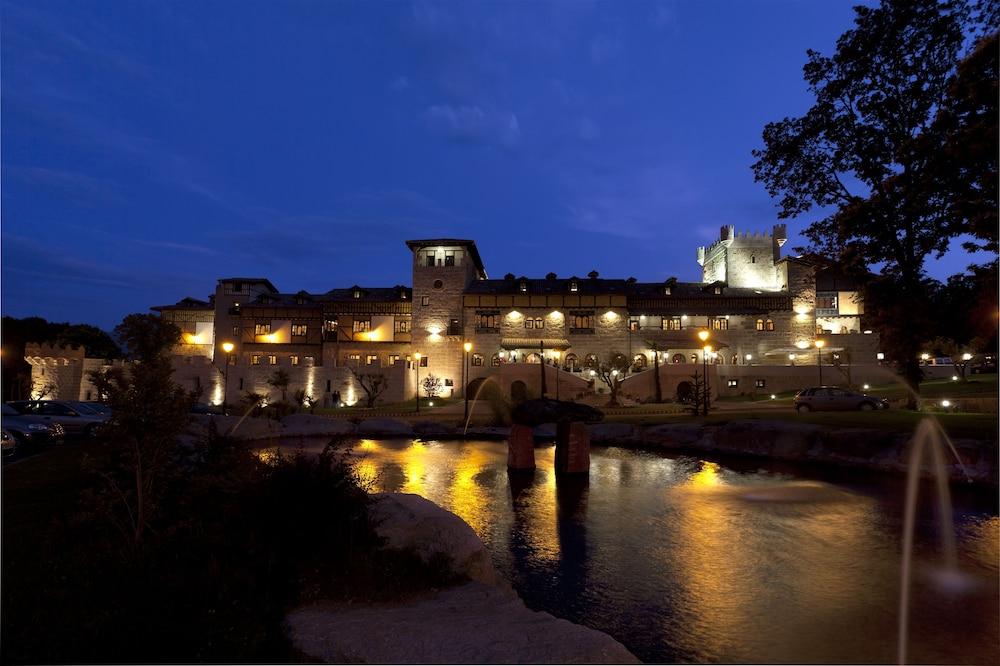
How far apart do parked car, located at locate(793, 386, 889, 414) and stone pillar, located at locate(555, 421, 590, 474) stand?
17.6 m

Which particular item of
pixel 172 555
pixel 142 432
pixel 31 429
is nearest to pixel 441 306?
pixel 31 429

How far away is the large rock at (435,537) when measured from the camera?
7.01 m

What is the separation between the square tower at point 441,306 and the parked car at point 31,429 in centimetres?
3673

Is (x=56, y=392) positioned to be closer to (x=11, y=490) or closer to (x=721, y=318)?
(x=11, y=490)

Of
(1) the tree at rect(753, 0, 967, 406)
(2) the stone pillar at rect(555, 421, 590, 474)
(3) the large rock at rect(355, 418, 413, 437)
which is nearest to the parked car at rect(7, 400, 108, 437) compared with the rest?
(3) the large rock at rect(355, 418, 413, 437)

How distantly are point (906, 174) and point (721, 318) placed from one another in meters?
37.2

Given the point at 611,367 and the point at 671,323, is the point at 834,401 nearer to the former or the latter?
the point at 611,367

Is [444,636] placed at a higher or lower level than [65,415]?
lower

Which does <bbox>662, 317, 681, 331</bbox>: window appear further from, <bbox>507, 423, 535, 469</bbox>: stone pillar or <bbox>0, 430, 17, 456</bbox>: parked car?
<bbox>0, 430, 17, 456</bbox>: parked car

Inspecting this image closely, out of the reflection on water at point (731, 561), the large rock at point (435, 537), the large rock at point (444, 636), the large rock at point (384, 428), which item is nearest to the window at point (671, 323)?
the large rock at point (384, 428)

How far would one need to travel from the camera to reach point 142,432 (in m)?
6.62

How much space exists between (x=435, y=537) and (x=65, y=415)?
21724 mm

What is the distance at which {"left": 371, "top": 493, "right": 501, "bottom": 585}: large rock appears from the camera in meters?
7.01

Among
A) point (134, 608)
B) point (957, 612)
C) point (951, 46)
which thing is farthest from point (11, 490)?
point (951, 46)
